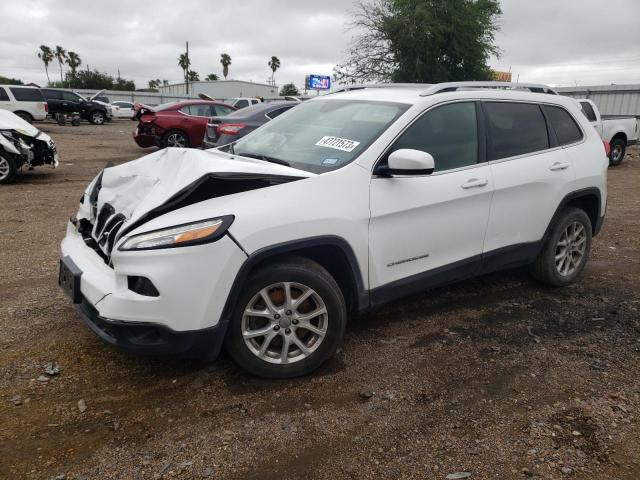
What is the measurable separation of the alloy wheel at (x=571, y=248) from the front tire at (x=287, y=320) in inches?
99.0

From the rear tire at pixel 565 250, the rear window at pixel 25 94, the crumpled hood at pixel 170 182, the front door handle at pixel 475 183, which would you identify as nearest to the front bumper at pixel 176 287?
the crumpled hood at pixel 170 182

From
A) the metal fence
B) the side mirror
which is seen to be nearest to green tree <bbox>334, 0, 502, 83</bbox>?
the metal fence

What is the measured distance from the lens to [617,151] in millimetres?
14812

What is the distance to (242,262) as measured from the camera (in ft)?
8.98

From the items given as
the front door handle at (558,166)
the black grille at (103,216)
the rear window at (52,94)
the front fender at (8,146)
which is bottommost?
the black grille at (103,216)

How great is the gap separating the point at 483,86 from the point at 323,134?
4.65 ft

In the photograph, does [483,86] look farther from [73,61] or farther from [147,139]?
[73,61]

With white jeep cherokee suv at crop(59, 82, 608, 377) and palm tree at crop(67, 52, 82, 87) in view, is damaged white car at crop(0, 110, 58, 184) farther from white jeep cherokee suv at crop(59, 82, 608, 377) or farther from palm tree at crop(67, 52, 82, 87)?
palm tree at crop(67, 52, 82, 87)

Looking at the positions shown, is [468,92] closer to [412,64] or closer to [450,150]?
[450,150]

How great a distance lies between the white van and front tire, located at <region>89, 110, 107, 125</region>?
682cm

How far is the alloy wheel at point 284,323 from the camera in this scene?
2.92m

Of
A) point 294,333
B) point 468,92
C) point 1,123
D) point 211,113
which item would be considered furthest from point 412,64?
point 294,333

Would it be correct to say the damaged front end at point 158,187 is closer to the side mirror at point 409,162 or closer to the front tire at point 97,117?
the side mirror at point 409,162

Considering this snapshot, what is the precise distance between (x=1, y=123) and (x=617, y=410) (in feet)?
33.4
